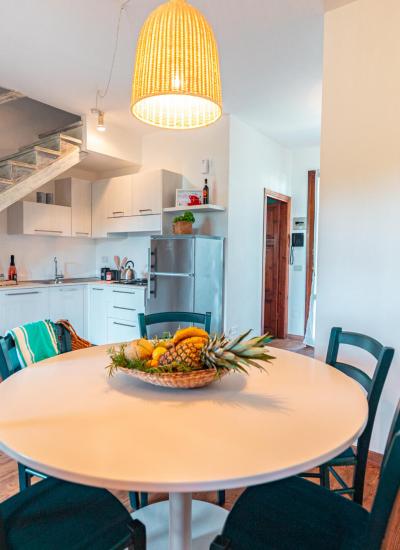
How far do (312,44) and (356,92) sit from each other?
2.52 ft

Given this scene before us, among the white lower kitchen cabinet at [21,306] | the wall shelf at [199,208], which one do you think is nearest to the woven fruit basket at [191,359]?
the wall shelf at [199,208]

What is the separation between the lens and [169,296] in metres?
3.89

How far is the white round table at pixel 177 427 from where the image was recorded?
0.78 m

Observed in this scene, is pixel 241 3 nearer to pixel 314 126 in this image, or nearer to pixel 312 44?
pixel 312 44

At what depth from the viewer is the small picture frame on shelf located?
13.2ft

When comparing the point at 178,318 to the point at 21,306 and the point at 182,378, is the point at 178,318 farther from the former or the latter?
the point at 21,306

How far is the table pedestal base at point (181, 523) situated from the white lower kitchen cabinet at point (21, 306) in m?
2.78

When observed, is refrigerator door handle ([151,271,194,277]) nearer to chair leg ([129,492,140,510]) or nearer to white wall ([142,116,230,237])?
white wall ([142,116,230,237])

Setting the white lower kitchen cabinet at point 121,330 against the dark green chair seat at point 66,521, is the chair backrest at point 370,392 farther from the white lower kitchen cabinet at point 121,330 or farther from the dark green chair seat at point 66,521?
the white lower kitchen cabinet at point 121,330

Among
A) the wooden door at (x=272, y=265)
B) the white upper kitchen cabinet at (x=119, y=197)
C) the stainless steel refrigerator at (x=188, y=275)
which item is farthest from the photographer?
the wooden door at (x=272, y=265)

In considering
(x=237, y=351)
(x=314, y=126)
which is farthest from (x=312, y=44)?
(x=237, y=351)

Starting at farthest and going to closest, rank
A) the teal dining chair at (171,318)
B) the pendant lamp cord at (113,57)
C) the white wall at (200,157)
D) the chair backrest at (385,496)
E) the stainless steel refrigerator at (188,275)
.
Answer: the white wall at (200,157) → the stainless steel refrigerator at (188,275) → the pendant lamp cord at (113,57) → the teal dining chair at (171,318) → the chair backrest at (385,496)

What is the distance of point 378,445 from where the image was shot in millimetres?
2221

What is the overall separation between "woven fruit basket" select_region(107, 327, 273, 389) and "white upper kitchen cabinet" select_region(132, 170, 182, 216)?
3109 millimetres
